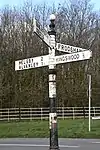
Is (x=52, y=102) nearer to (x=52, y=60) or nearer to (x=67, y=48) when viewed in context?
(x=52, y=60)

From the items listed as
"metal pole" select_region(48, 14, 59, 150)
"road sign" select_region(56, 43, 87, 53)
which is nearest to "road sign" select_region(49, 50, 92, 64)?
"metal pole" select_region(48, 14, 59, 150)

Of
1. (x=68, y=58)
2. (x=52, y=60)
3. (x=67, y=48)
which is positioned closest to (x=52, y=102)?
(x=52, y=60)

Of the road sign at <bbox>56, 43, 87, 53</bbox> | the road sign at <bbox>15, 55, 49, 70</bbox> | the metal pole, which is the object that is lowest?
the metal pole

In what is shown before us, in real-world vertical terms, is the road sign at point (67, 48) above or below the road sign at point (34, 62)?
above

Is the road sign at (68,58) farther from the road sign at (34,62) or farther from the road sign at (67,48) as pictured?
the road sign at (67,48)

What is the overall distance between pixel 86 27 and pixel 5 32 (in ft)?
34.5

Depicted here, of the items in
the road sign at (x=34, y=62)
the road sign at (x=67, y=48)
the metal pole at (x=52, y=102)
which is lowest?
the metal pole at (x=52, y=102)

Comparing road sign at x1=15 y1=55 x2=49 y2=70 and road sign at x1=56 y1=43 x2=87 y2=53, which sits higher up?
road sign at x1=56 y1=43 x2=87 y2=53

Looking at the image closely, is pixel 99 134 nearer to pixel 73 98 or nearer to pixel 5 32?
pixel 73 98

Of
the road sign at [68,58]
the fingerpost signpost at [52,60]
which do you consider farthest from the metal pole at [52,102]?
the road sign at [68,58]

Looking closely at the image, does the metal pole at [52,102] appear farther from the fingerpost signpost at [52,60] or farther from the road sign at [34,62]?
the road sign at [34,62]

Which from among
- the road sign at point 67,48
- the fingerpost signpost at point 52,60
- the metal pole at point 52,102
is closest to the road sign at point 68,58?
the fingerpost signpost at point 52,60

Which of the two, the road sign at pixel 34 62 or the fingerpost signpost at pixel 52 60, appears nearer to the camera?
the fingerpost signpost at pixel 52 60

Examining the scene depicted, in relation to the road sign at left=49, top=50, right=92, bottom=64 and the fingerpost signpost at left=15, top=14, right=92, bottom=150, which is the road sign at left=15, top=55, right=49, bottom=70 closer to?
the fingerpost signpost at left=15, top=14, right=92, bottom=150
